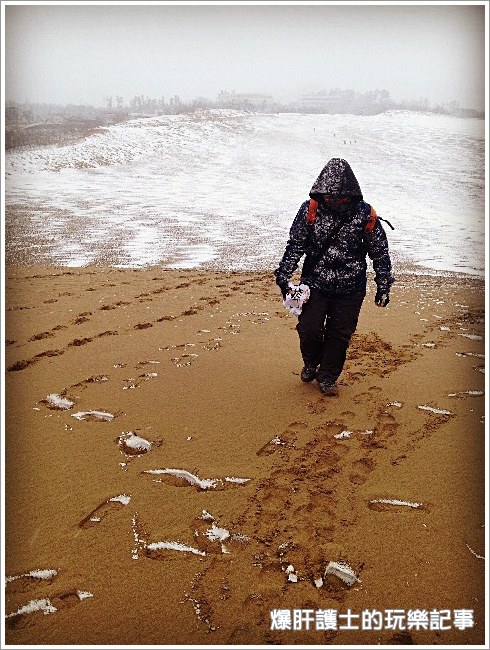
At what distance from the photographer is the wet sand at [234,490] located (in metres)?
1.88

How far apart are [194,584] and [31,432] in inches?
60.8

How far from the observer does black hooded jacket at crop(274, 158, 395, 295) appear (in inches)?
129

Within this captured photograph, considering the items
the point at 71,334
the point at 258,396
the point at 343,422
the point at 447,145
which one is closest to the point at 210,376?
the point at 258,396

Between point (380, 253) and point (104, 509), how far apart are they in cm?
225

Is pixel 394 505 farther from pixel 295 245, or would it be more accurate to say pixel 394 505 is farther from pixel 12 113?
pixel 12 113

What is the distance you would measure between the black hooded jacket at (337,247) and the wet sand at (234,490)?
795 millimetres

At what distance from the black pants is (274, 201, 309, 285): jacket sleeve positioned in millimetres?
228

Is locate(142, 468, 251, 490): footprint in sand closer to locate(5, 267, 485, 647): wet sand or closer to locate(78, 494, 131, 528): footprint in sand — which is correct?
locate(5, 267, 485, 647): wet sand

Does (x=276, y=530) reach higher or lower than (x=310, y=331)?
lower

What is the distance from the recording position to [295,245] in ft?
11.2

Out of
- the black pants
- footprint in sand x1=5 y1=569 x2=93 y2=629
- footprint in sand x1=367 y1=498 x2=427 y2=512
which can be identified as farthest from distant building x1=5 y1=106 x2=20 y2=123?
footprint in sand x1=367 y1=498 x2=427 y2=512

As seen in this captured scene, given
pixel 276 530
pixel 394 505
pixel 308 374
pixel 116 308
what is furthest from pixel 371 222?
pixel 116 308

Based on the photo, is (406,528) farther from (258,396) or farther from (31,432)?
(31,432)

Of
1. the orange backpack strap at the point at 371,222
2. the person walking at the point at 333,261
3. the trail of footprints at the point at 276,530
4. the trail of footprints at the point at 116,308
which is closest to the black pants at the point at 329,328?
the person walking at the point at 333,261
